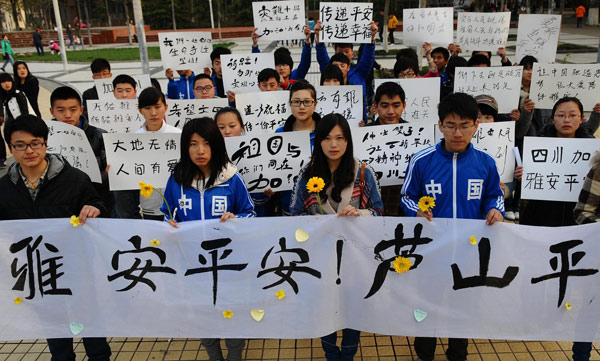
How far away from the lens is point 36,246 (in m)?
2.80

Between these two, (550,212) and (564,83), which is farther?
(564,83)

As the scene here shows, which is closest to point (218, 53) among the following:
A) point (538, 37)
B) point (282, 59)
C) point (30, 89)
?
point (282, 59)

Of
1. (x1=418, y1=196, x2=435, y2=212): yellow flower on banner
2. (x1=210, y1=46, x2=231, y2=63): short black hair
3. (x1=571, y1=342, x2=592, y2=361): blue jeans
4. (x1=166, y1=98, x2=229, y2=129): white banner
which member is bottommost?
(x1=571, y1=342, x2=592, y2=361): blue jeans

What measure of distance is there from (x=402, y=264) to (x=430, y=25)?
13.9ft

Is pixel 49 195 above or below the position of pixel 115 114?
below

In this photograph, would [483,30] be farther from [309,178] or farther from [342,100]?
[309,178]

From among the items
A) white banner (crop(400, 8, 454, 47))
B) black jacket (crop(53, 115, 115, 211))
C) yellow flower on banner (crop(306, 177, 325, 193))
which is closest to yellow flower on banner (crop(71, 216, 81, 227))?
black jacket (crop(53, 115, 115, 211))

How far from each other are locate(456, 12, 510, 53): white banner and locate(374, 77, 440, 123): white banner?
2007 mm

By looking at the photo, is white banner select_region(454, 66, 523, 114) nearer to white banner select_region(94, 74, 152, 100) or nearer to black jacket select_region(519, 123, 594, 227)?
black jacket select_region(519, 123, 594, 227)

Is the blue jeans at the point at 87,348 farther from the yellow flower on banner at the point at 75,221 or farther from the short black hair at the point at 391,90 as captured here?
the short black hair at the point at 391,90

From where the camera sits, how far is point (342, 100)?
450 centimetres

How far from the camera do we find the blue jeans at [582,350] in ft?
9.55

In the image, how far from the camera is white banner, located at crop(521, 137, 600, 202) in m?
3.18

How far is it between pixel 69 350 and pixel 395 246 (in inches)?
87.8
